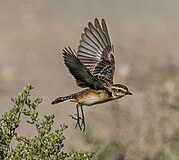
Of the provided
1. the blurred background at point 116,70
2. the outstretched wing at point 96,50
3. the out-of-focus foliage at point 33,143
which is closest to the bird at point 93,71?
the outstretched wing at point 96,50

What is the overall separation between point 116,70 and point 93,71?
5.35m

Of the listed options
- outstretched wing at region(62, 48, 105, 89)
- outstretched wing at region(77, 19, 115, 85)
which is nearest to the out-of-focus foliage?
outstretched wing at region(62, 48, 105, 89)

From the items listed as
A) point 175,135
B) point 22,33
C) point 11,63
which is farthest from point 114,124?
point 22,33

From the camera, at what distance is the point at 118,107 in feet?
31.9

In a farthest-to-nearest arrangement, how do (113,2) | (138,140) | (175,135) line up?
(113,2) < (138,140) < (175,135)

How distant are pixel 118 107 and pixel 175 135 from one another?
5.60 feet

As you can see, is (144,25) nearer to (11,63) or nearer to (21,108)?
(11,63)

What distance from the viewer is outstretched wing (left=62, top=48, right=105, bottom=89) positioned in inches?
195

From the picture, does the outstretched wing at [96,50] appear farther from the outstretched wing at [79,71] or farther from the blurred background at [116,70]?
the blurred background at [116,70]

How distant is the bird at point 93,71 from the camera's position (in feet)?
16.7

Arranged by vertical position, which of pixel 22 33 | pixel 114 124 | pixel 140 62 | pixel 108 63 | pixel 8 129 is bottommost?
pixel 8 129

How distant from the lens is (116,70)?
1166 cm

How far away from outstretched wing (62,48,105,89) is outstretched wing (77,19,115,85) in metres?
0.79

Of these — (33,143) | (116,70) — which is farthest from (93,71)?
(116,70)
